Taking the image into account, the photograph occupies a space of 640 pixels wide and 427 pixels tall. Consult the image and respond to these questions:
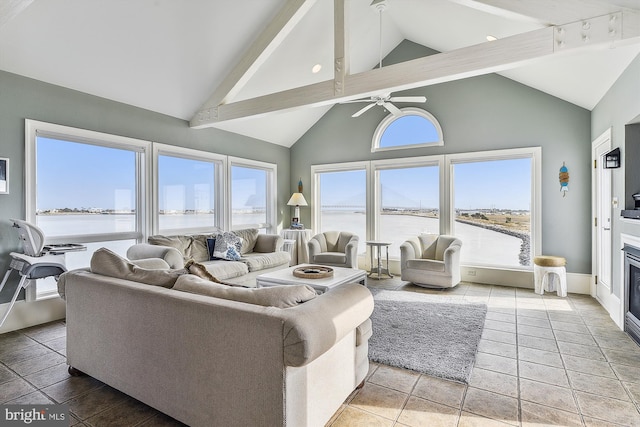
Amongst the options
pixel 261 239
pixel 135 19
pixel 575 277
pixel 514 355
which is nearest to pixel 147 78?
pixel 135 19

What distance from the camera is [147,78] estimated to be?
412 centimetres

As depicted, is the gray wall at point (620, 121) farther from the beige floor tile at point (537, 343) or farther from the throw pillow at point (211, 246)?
the throw pillow at point (211, 246)

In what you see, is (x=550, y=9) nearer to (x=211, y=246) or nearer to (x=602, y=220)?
(x=602, y=220)

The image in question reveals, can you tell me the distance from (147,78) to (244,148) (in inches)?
87.8

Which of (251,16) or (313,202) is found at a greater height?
(251,16)

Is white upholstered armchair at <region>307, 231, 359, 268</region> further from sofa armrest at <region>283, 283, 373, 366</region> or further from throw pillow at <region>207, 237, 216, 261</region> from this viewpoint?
sofa armrest at <region>283, 283, 373, 366</region>

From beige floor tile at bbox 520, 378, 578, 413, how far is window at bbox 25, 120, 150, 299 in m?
4.68

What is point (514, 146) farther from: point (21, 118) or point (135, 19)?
point (21, 118)

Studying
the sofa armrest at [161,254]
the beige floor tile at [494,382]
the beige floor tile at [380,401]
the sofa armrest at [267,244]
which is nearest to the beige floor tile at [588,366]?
the beige floor tile at [494,382]

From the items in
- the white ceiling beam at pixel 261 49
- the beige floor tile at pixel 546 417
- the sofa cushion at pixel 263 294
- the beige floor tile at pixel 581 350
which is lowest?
the beige floor tile at pixel 546 417

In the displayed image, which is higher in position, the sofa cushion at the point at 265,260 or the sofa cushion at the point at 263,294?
the sofa cushion at the point at 263,294

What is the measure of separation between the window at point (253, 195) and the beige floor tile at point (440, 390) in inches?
178

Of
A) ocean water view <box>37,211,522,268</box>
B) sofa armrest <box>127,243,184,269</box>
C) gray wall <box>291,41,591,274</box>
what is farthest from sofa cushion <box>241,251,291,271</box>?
gray wall <box>291,41,591,274</box>

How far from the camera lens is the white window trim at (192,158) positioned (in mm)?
4656
